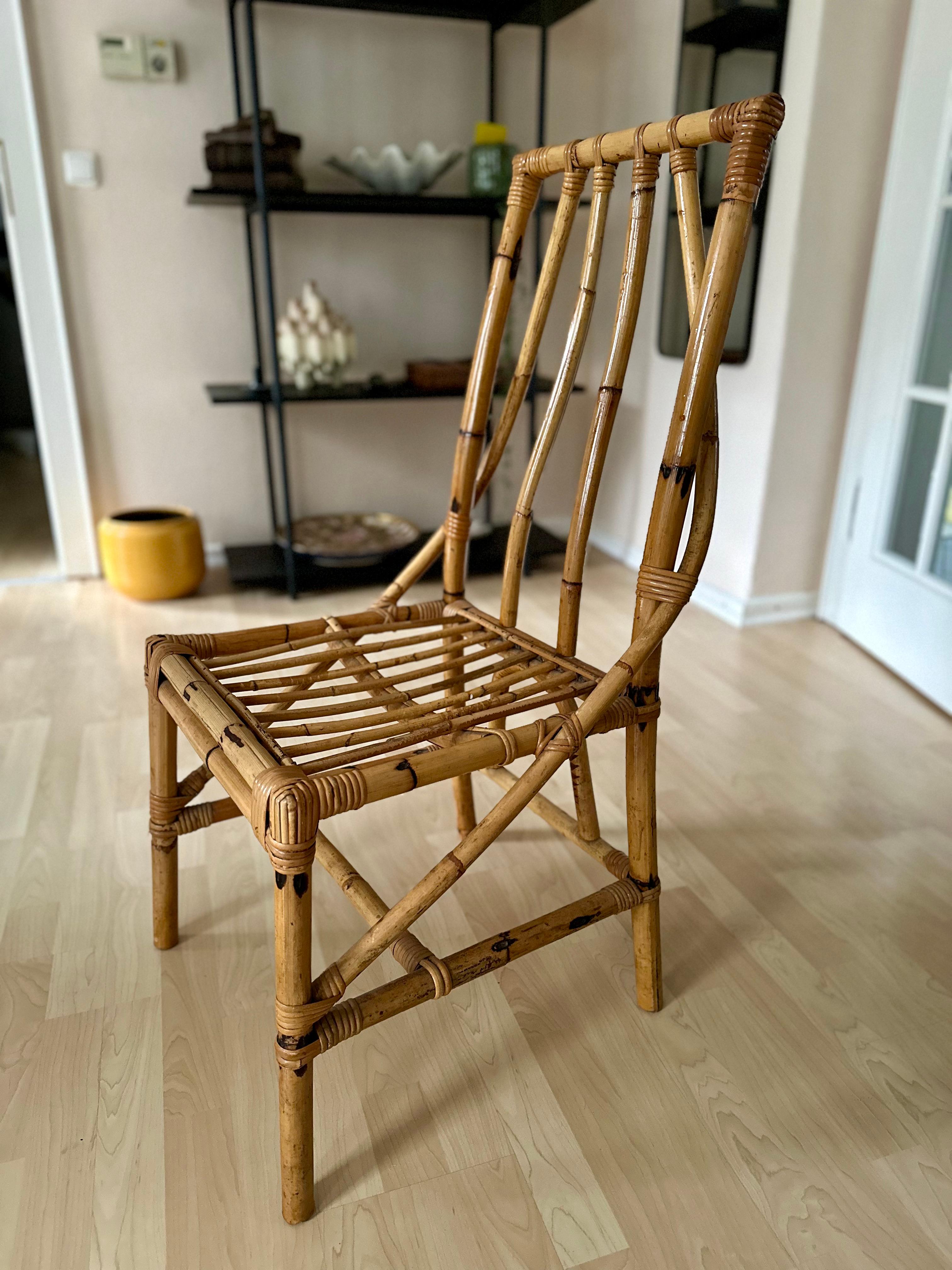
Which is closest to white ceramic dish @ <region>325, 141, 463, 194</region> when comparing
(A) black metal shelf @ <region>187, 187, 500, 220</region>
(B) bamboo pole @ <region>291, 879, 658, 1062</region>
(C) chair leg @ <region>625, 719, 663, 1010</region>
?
(A) black metal shelf @ <region>187, 187, 500, 220</region>

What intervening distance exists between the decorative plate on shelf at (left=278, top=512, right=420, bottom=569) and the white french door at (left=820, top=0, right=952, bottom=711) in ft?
3.76

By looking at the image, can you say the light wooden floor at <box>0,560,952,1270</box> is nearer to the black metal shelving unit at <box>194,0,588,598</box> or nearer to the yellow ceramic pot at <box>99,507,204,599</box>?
the yellow ceramic pot at <box>99,507,204,599</box>

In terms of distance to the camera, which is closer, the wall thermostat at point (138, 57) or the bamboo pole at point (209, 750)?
the bamboo pole at point (209, 750)

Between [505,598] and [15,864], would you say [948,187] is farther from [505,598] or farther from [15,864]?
[15,864]

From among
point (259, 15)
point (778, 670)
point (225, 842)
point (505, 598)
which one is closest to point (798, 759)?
point (778, 670)

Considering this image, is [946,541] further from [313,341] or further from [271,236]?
[271,236]

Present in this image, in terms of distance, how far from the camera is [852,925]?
1216 mm

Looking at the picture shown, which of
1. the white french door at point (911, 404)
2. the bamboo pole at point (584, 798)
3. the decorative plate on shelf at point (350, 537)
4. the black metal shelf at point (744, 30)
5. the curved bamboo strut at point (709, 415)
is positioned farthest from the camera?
the decorative plate on shelf at point (350, 537)

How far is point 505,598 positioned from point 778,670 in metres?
1.05

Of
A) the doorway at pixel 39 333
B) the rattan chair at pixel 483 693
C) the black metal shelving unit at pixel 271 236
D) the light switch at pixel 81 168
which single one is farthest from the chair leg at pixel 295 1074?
the light switch at pixel 81 168

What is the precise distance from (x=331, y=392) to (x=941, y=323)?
A: 1.38 m

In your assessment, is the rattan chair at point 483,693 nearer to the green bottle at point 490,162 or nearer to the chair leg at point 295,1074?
the chair leg at point 295,1074

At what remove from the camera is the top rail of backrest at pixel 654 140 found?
77cm

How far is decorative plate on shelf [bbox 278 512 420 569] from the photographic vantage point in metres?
2.41
